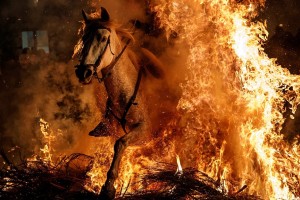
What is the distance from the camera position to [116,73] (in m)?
5.84

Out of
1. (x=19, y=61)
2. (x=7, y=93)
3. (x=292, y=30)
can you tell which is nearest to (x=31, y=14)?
(x=19, y=61)

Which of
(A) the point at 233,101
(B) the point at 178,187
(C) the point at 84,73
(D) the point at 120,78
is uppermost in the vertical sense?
(A) the point at 233,101

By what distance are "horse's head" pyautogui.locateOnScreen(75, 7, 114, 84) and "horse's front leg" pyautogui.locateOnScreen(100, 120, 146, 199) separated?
1138 mm

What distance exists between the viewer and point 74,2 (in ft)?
35.8

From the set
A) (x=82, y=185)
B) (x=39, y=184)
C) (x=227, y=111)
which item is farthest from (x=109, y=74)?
(x=227, y=111)

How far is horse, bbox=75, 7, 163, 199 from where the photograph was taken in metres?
5.26

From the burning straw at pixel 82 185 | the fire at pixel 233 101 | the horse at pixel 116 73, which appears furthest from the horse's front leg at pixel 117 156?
the fire at pixel 233 101

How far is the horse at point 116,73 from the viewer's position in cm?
526

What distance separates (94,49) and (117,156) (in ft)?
5.54

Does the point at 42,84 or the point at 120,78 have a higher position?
the point at 42,84

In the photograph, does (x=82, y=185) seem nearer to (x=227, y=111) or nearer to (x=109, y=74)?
(x=109, y=74)

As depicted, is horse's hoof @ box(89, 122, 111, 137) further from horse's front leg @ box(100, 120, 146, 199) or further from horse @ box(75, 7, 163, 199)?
horse's front leg @ box(100, 120, 146, 199)

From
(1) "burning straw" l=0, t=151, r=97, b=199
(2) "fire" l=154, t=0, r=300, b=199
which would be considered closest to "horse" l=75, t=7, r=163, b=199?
(1) "burning straw" l=0, t=151, r=97, b=199

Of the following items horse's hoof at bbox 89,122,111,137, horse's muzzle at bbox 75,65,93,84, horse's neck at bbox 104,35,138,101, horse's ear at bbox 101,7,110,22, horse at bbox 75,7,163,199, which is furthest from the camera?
horse's hoof at bbox 89,122,111,137
